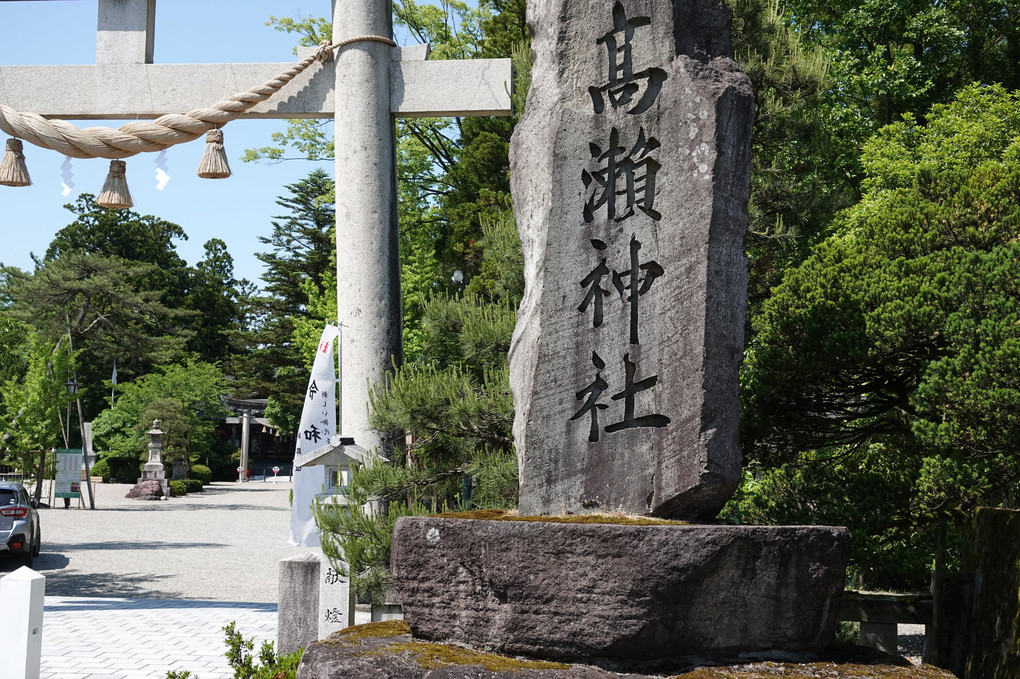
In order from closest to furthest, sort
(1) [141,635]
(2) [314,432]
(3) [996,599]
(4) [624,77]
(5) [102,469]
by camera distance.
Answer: (4) [624,77], (3) [996,599], (2) [314,432], (1) [141,635], (5) [102,469]

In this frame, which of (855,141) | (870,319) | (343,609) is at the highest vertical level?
(855,141)

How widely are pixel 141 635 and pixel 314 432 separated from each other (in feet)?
10.5

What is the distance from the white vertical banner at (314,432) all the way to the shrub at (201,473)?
32.6 meters

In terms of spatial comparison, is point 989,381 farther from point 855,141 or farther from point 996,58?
point 996,58

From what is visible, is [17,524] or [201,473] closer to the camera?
[17,524]

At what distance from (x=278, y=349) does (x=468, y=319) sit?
108ft

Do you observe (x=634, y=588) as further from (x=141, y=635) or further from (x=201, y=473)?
(x=201, y=473)

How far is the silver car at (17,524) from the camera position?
13.8 metres

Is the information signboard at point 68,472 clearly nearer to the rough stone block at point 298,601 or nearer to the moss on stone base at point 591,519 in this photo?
the rough stone block at point 298,601

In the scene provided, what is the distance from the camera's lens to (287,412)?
38.0 metres

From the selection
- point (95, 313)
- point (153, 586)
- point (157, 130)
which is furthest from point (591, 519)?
point (95, 313)

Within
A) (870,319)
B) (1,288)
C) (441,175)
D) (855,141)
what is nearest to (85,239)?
(1,288)

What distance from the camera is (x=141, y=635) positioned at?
9219 millimetres

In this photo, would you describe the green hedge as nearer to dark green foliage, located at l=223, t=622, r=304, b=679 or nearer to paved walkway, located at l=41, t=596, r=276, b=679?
paved walkway, located at l=41, t=596, r=276, b=679
